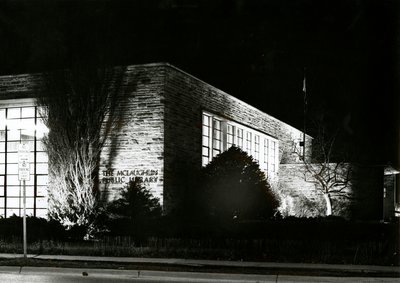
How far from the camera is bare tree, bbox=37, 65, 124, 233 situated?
1672cm

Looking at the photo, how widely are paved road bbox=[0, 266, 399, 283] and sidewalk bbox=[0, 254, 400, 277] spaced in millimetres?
619

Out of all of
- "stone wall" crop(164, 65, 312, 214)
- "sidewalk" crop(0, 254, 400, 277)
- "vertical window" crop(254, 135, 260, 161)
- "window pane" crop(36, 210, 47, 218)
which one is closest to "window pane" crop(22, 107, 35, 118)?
"window pane" crop(36, 210, 47, 218)

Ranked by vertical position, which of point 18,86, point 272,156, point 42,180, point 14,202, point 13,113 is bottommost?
point 14,202

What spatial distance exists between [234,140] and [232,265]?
12.3 meters

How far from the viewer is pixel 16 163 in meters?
19.7

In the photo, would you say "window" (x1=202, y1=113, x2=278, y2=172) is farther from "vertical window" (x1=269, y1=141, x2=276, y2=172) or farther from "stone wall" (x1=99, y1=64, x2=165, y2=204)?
"stone wall" (x1=99, y1=64, x2=165, y2=204)

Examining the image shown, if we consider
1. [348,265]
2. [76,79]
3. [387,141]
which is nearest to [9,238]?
[76,79]

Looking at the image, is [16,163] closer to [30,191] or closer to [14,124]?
[30,191]

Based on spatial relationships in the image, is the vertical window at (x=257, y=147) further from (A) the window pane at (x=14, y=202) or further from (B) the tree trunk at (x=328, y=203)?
(A) the window pane at (x=14, y=202)

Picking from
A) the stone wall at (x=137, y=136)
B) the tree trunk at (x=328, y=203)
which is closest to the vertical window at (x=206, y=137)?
the stone wall at (x=137, y=136)

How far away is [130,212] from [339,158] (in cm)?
1523

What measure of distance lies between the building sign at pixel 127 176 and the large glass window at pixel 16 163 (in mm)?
2682

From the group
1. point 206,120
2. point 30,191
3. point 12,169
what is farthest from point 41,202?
point 206,120

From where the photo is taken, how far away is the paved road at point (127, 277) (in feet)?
34.1
